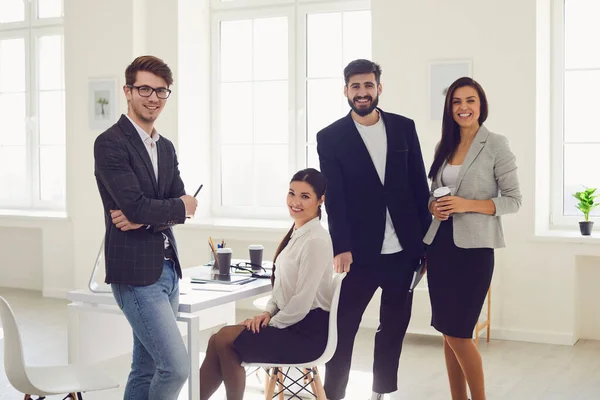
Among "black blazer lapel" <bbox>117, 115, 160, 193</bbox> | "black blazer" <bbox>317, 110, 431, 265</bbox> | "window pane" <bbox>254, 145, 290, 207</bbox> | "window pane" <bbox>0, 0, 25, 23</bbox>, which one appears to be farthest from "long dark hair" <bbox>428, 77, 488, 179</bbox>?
"window pane" <bbox>0, 0, 25, 23</bbox>

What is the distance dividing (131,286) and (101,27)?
4.46 metres

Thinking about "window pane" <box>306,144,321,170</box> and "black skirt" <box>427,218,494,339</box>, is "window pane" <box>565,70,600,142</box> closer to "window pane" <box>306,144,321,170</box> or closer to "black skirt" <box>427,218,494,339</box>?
"window pane" <box>306,144,321,170</box>

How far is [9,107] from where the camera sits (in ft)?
25.0

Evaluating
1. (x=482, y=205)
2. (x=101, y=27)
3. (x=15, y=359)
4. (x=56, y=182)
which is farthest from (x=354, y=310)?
(x=56, y=182)

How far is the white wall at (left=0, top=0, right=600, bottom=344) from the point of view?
5.22 m

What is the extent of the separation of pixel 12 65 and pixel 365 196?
217 inches

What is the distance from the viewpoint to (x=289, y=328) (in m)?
3.12

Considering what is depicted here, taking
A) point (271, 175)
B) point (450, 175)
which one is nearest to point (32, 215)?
point (271, 175)

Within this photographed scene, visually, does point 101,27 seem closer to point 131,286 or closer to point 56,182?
point 56,182

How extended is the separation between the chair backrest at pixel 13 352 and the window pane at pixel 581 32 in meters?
4.40

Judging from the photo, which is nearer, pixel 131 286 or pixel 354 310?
pixel 131 286

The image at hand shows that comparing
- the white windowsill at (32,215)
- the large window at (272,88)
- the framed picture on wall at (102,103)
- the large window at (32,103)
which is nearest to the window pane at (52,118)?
the large window at (32,103)

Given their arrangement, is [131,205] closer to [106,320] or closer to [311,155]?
[106,320]

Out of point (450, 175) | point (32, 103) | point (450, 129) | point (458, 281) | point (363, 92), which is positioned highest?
point (32, 103)
